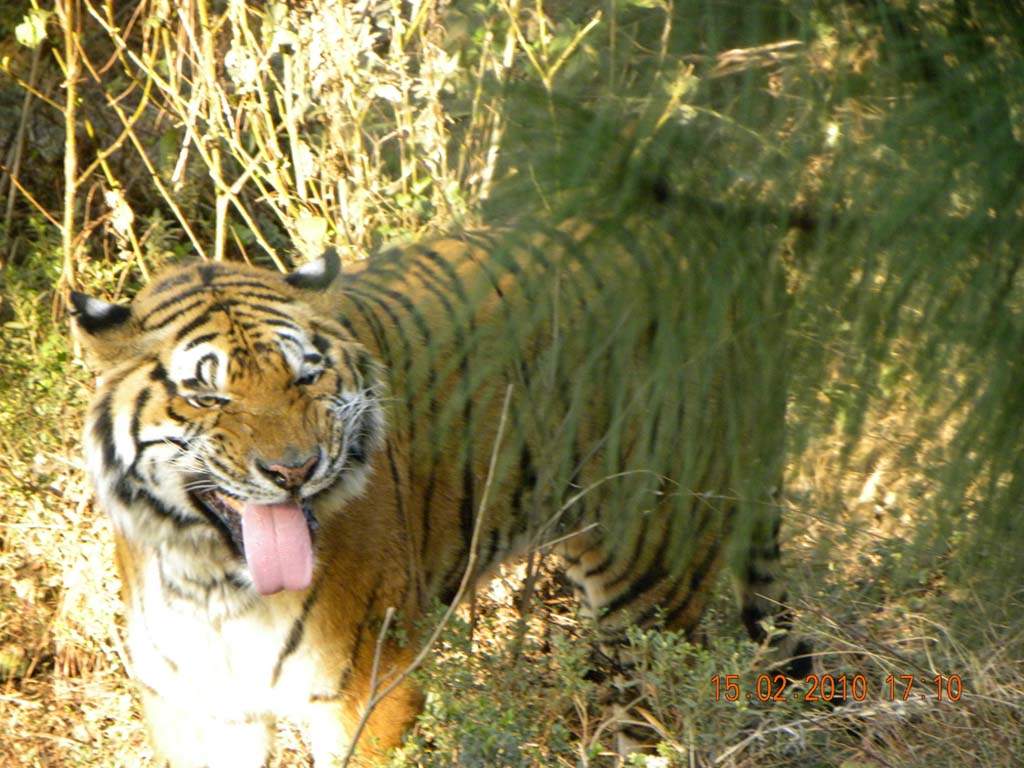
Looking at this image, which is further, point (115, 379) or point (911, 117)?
point (115, 379)

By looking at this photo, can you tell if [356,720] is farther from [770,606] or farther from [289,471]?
[770,606]

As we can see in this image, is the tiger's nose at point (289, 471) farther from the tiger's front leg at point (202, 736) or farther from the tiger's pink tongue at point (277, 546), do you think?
the tiger's front leg at point (202, 736)

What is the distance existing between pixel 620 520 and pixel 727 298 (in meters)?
1.12

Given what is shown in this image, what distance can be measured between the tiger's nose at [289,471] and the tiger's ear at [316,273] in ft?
1.94

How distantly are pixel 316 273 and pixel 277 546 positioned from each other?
2.46 feet

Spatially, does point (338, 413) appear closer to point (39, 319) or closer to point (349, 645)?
point (349, 645)

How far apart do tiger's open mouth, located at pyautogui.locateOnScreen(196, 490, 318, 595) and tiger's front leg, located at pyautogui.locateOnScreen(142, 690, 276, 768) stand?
1.57 ft

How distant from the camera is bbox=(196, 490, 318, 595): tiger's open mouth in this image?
3148mm

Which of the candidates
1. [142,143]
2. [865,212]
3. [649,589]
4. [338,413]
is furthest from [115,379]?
[142,143]

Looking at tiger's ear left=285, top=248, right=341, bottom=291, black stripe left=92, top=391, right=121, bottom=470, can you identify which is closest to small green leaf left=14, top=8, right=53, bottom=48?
tiger's ear left=285, top=248, right=341, bottom=291

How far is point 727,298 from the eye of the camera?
150 centimetres

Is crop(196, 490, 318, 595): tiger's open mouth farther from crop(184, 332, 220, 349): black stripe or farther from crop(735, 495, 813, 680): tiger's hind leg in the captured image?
crop(735, 495, 813, 680): tiger's hind leg

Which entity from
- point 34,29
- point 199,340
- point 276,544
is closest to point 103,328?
point 199,340

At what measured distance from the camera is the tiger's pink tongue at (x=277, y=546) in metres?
3.15
